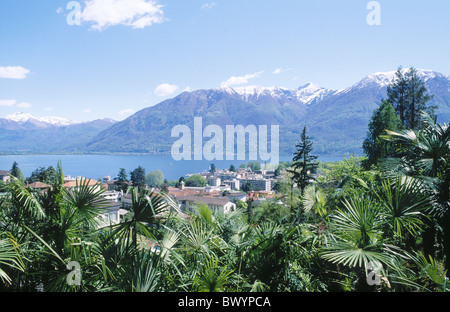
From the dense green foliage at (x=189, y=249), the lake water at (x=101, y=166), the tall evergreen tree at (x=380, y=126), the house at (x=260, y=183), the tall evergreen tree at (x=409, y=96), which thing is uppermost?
the tall evergreen tree at (x=409, y=96)

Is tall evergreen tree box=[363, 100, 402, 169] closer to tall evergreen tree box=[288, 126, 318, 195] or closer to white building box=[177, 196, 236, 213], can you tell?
tall evergreen tree box=[288, 126, 318, 195]

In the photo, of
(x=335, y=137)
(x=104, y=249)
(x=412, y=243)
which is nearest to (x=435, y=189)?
(x=412, y=243)

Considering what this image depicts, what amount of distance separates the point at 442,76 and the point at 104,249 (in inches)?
8074

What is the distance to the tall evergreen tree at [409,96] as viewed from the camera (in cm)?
1681

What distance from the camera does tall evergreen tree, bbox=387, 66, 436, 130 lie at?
16812 millimetres

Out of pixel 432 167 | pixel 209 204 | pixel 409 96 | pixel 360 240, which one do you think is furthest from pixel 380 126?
pixel 360 240

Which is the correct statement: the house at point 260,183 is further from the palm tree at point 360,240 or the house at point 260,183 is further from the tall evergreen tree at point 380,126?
the palm tree at point 360,240

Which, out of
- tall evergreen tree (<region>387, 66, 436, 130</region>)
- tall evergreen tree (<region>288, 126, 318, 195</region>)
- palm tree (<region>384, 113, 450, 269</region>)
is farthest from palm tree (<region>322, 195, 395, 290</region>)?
tall evergreen tree (<region>387, 66, 436, 130</region>)

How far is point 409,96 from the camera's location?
670 inches

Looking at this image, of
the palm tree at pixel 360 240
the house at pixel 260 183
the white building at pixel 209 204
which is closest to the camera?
the palm tree at pixel 360 240

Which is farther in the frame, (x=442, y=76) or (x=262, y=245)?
(x=442, y=76)

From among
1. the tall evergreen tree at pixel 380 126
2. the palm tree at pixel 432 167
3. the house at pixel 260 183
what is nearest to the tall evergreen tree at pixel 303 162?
the tall evergreen tree at pixel 380 126
